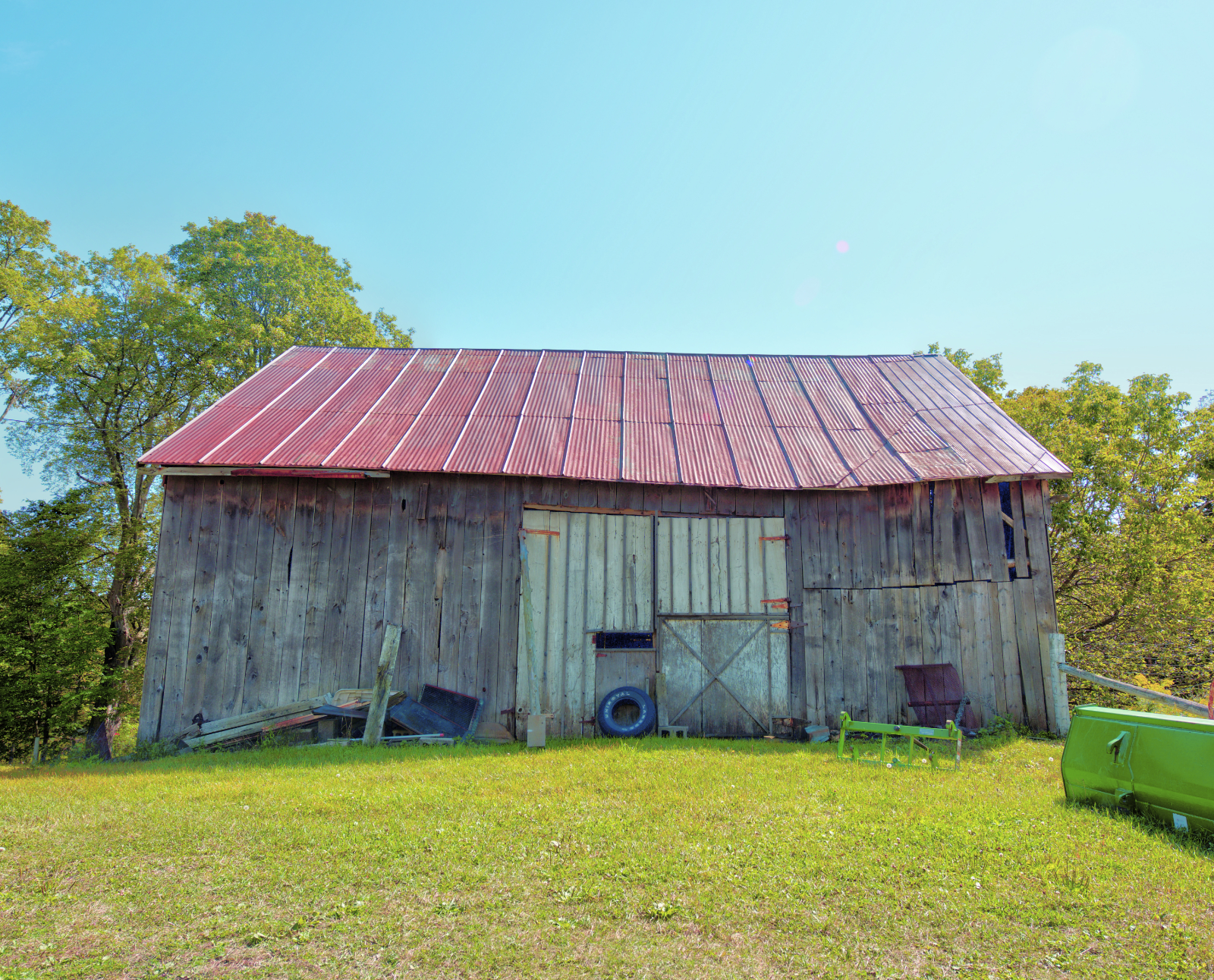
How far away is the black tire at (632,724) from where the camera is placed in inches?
437

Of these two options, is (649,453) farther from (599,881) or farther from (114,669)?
(114,669)

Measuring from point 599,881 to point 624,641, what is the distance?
21.7ft

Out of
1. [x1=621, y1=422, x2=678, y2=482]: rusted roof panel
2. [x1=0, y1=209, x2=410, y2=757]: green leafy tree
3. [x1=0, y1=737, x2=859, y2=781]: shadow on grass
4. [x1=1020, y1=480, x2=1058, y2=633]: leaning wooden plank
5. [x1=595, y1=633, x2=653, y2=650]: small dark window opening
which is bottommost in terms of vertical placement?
[x1=0, y1=737, x2=859, y2=781]: shadow on grass

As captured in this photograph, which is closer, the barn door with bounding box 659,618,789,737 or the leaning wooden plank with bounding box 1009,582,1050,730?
the barn door with bounding box 659,618,789,737

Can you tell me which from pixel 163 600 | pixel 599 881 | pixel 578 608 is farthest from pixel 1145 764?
pixel 163 600

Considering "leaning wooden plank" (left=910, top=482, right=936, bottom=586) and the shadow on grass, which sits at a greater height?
"leaning wooden plank" (left=910, top=482, right=936, bottom=586)

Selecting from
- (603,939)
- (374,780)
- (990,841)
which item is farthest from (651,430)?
(603,939)

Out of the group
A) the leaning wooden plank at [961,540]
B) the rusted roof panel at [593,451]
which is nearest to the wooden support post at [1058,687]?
the leaning wooden plank at [961,540]

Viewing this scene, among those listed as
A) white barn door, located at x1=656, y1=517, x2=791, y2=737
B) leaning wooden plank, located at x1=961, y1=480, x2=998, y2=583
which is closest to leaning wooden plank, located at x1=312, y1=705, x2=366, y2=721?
white barn door, located at x1=656, y1=517, x2=791, y2=737

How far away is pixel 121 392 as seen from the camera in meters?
22.4

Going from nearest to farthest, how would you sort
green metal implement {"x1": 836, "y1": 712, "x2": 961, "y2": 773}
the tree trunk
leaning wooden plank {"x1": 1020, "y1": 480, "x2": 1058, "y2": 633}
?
1. green metal implement {"x1": 836, "y1": 712, "x2": 961, "y2": 773}
2. leaning wooden plank {"x1": 1020, "y1": 480, "x2": 1058, "y2": 633}
3. the tree trunk

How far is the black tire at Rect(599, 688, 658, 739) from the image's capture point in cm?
1110

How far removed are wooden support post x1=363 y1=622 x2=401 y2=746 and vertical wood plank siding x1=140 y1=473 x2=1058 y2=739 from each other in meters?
0.28

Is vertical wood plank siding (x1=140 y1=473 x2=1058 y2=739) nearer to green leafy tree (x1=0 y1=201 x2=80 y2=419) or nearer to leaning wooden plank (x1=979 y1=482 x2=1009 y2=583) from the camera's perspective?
leaning wooden plank (x1=979 y1=482 x2=1009 y2=583)
